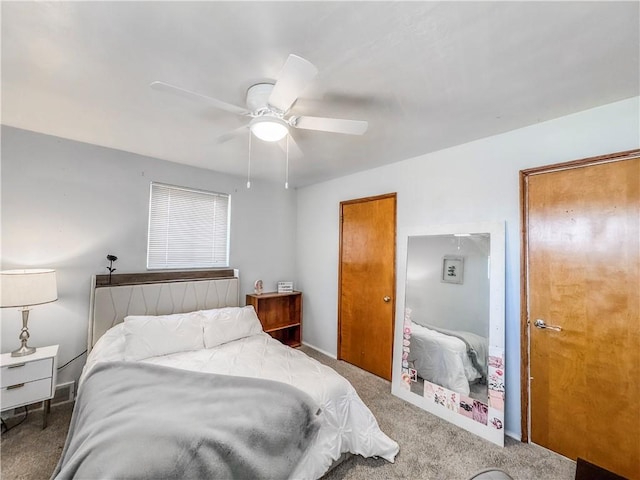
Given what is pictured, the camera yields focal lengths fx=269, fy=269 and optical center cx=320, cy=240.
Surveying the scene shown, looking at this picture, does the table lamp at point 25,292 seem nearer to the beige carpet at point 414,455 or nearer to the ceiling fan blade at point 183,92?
the beige carpet at point 414,455

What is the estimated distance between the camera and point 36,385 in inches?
81.9

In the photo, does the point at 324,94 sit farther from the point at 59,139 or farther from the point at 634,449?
the point at 634,449

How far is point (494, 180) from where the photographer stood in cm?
235

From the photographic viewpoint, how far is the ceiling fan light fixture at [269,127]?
1.57m

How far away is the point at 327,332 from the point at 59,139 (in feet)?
12.0

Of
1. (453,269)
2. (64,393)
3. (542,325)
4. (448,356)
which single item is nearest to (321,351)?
(448,356)

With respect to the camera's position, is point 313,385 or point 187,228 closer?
point 313,385

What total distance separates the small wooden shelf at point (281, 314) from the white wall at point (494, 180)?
1.65 ft

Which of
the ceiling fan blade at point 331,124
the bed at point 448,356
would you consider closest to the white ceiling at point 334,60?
the ceiling fan blade at point 331,124

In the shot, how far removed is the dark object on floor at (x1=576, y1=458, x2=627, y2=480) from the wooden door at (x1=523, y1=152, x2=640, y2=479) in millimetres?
197

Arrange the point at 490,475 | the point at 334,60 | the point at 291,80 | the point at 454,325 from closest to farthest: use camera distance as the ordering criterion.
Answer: the point at 490,475 → the point at 291,80 → the point at 334,60 → the point at 454,325

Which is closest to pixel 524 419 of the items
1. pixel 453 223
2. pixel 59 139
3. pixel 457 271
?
pixel 457 271

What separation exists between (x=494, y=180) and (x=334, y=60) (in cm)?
176

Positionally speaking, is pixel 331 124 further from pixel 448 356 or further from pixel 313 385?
pixel 448 356
